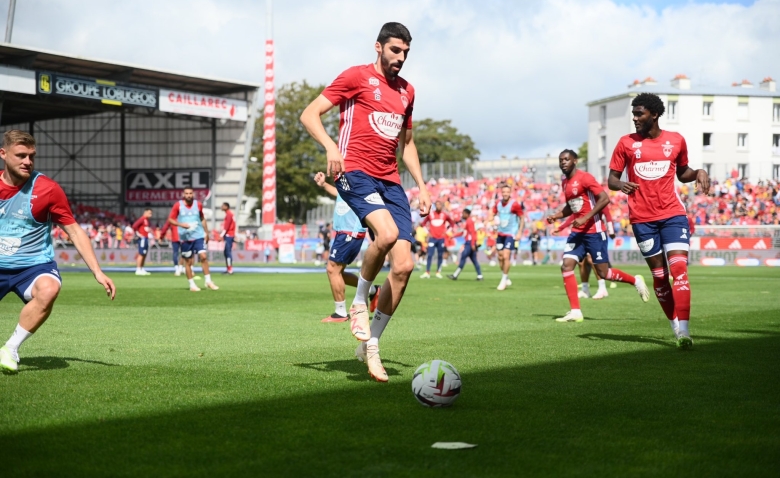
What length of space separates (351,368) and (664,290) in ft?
12.6

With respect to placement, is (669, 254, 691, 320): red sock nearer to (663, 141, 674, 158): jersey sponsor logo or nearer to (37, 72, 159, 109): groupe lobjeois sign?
(663, 141, 674, 158): jersey sponsor logo

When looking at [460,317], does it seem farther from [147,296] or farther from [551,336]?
[147,296]

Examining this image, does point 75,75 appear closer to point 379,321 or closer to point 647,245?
point 647,245

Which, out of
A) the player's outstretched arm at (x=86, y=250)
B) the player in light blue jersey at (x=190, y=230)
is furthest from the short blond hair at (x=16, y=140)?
the player in light blue jersey at (x=190, y=230)

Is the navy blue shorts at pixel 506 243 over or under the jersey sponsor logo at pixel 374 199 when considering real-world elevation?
under

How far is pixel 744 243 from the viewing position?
41.2m

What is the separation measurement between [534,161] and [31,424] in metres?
96.4

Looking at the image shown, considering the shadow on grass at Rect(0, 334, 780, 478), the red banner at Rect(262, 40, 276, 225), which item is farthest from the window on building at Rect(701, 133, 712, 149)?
the shadow on grass at Rect(0, 334, 780, 478)

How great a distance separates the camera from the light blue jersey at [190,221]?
20.2 metres

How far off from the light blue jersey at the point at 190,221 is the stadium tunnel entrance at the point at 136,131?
96.7 ft

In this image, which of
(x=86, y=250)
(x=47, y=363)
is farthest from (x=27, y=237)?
(x=47, y=363)

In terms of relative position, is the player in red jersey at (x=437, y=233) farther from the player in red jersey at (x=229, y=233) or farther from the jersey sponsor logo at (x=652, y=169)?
the jersey sponsor logo at (x=652, y=169)

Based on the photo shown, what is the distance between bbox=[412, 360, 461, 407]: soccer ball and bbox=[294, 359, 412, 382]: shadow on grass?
1137mm

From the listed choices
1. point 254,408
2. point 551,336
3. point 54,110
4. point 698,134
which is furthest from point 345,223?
point 698,134
